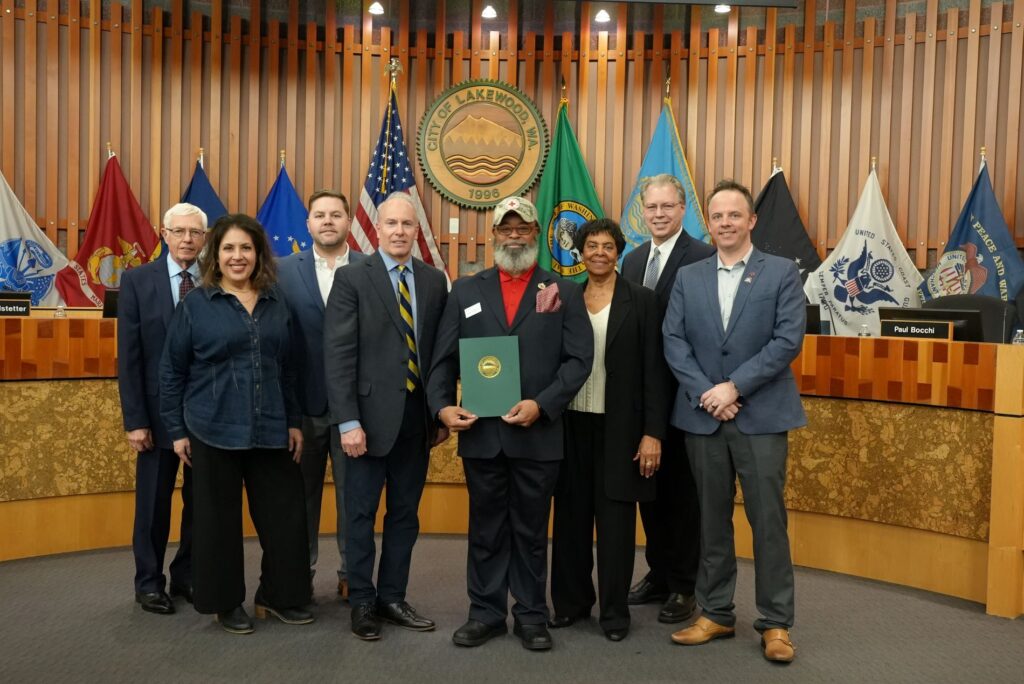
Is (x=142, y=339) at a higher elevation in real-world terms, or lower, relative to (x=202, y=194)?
lower

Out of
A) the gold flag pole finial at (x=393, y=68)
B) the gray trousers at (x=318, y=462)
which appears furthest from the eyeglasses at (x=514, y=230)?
the gold flag pole finial at (x=393, y=68)

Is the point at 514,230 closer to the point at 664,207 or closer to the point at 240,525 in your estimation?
the point at 664,207

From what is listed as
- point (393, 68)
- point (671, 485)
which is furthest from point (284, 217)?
point (671, 485)

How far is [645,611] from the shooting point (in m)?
3.69

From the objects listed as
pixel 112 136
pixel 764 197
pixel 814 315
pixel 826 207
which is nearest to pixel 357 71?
pixel 112 136

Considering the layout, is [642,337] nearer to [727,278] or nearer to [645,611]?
[727,278]

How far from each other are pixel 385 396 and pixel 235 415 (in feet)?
1.71

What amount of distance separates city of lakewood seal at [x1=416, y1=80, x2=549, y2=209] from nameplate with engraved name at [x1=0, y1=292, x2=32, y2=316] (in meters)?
3.61

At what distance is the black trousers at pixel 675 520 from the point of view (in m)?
3.64

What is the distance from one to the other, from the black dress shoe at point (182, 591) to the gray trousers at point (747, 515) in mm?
1952

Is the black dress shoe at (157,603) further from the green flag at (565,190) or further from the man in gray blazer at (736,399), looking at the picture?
the green flag at (565,190)

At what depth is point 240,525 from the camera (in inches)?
133

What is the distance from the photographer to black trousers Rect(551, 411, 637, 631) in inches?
132

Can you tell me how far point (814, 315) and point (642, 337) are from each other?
1733 mm
